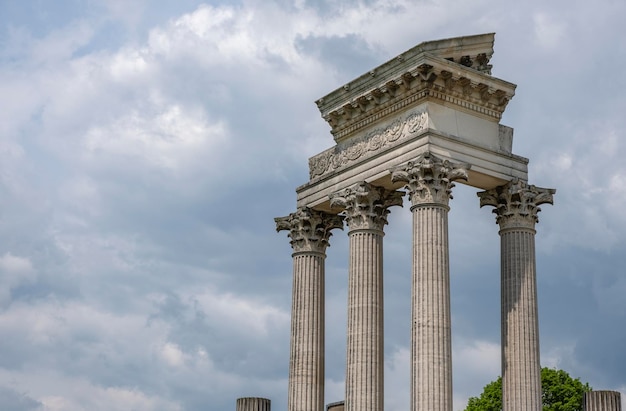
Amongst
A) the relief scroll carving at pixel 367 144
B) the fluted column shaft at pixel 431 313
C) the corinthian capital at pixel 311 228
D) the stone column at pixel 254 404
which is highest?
the relief scroll carving at pixel 367 144

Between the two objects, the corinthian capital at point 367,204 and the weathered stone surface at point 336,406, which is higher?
the corinthian capital at point 367,204

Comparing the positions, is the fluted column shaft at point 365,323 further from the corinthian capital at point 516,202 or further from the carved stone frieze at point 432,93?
A: the carved stone frieze at point 432,93

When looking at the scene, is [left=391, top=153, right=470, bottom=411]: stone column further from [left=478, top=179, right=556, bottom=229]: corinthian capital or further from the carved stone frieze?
the carved stone frieze

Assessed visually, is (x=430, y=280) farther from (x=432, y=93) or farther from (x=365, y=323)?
(x=432, y=93)

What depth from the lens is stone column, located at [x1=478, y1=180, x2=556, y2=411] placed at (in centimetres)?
5450

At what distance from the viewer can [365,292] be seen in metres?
56.6

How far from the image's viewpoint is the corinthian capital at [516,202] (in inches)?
2247

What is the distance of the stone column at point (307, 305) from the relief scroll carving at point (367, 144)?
8.42ft

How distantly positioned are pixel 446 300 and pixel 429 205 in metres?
4.43

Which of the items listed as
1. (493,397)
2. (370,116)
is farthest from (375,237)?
(493,397)

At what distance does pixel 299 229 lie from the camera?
6216 cm

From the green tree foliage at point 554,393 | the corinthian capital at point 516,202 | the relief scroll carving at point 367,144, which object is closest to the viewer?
the relief scroll carving at point 367,144

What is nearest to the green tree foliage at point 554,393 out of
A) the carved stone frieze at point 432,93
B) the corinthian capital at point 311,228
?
the corinthian capital at point 311,228

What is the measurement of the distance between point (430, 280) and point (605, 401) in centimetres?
904
